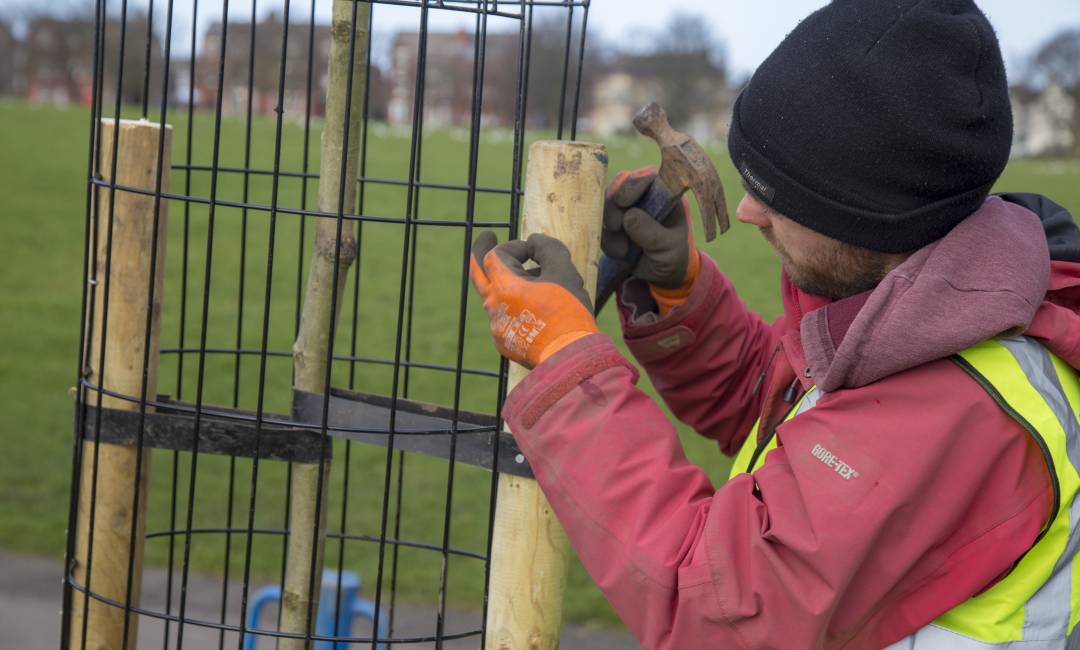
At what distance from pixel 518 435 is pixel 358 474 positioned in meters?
4.01

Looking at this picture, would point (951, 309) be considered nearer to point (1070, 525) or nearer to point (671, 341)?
point (1070, 525)

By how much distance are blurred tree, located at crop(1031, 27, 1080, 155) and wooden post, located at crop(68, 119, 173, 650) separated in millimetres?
45015

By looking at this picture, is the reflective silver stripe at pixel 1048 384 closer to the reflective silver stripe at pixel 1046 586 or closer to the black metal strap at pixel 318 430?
the reflective silver stripe at pixel 1046 586

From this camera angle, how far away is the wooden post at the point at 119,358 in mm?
2191

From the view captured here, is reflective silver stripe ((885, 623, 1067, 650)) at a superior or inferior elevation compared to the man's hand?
inferior

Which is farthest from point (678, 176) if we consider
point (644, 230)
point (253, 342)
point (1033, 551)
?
point (253, 342)

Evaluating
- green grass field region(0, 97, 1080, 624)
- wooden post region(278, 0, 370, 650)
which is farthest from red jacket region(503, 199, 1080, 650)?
green grass field region(0, 97, 1080, 624)

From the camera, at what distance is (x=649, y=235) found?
6.77 feet

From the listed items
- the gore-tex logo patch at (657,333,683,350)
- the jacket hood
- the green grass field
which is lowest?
the green grass field

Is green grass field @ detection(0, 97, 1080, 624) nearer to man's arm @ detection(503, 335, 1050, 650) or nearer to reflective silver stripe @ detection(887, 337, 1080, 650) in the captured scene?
man's arm @ detection(503, 335, 1050, 650)

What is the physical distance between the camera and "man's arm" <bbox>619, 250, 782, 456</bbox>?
7.30 feet

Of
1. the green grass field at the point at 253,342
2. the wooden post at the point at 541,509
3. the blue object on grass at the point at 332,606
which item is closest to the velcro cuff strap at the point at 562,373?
the wooden post at the point at 541,509

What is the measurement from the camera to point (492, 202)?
12.8 metres

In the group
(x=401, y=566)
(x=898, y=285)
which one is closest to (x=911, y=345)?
(x=898, y=285)
